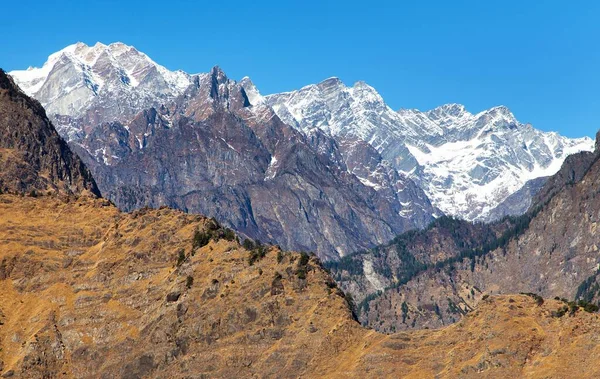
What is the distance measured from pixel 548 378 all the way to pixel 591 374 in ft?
24.5

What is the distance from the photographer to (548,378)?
655ft

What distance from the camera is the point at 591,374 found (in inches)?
7771
